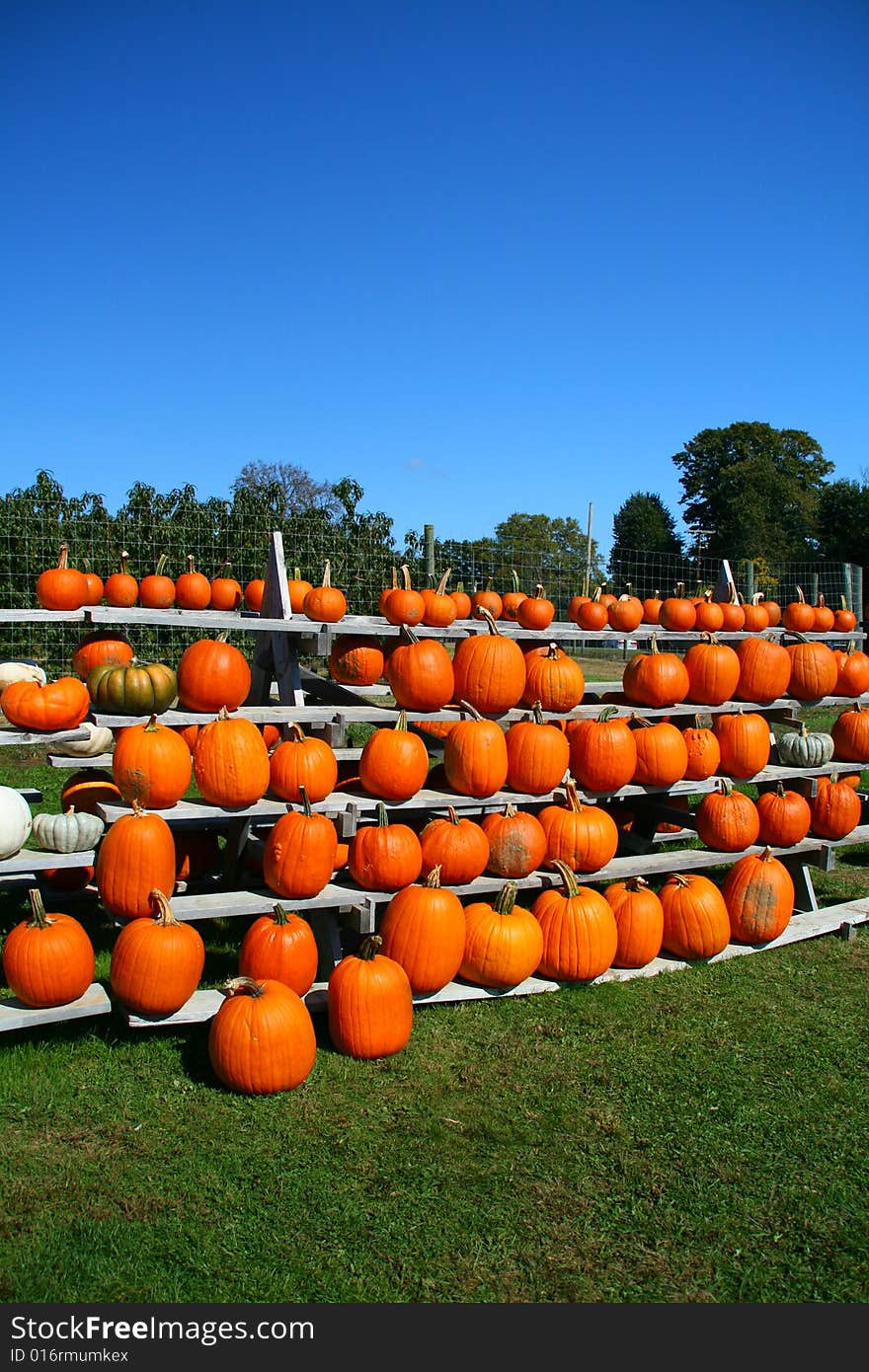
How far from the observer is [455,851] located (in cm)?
458

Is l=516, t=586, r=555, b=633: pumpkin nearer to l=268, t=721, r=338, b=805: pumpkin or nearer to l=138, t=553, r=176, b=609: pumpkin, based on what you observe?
l=268, t=721, r=338, b=805: pumpkin

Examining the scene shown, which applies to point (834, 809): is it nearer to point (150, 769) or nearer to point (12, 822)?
point (150, 769)

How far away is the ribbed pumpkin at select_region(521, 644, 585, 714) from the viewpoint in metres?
5.43

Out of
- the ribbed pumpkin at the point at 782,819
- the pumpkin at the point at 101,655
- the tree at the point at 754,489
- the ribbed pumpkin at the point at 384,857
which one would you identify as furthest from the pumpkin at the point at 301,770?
the tree at the point at 754,489

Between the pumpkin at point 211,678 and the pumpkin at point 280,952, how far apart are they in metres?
1.30

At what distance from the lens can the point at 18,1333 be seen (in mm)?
2381

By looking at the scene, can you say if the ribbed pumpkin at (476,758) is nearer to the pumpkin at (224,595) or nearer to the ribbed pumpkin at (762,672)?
the ribbed pumpkin at (762,672)

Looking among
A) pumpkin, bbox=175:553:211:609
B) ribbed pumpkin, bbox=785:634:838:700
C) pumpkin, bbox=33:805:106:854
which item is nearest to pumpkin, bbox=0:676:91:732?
pumpkin, bbox=33:805:106:854

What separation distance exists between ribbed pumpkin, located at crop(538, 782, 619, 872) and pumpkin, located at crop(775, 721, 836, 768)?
1.68 meters

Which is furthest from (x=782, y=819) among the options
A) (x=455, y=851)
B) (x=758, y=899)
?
(x=455, y=851)

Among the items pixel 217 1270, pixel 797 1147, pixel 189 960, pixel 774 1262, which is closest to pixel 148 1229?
pixel 217 1270

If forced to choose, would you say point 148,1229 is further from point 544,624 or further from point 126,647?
point 544,624

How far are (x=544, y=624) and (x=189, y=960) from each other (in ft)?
11.5

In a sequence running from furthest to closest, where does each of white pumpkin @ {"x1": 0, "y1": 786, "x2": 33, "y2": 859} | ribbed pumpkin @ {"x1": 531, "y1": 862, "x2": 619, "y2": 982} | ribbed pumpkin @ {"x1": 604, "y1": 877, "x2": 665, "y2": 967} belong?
ribbed pumpkin @ {"x1": 604, "y1": 877, "x2": 665, "y2": 967}
ribbed pumpkin @ {"x1": 531, "y1": 862, "x2": 619, "y2": 982}
white pumpkin @ {"x1": 0, "y1": 786, "x2": 33, "y2": 859}
